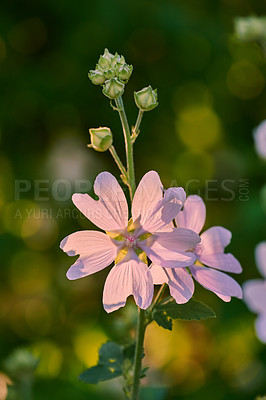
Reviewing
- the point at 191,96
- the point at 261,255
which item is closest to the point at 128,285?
the point at 261,255

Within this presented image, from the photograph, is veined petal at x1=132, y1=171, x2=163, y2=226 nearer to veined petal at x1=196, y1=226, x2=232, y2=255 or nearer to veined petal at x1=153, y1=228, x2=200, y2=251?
veined petal at x1=153, y1=228, x2=200, y2=251

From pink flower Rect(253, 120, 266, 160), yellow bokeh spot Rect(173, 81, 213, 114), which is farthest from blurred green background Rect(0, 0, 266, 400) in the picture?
pink flower Rect(253, 120, 266, 160)

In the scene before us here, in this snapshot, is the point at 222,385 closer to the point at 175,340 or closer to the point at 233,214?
the point at 175,340

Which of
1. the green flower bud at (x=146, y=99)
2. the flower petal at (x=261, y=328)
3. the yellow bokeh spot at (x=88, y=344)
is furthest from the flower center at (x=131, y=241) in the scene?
the yellow bokeh spot at (x=88, y=344)

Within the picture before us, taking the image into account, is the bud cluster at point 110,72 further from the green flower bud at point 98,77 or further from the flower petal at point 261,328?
the flower petal at point 261,328

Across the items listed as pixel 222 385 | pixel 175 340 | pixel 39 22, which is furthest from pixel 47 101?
pixel 222 385
